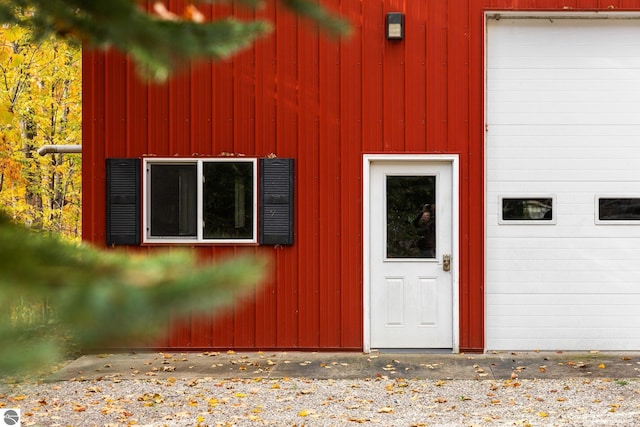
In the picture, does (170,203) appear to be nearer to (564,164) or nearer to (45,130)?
(564,164)

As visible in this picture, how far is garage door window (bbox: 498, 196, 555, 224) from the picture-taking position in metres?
9.50

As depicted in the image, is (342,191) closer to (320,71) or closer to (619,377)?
(320,71)

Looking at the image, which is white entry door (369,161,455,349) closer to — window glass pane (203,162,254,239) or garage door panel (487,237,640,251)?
garage door panel (487,237,640,251)

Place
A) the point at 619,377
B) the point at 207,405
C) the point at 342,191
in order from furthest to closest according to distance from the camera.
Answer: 1. the point at 342,191
2. the point at 619,377
3. the point at 207,405

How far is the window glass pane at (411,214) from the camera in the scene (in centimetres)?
944

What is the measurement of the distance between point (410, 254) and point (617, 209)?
2.45 meters

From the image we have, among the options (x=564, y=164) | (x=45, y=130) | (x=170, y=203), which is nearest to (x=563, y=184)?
(x=564, y=164)

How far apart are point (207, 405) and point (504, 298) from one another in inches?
159

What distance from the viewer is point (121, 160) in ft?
31.1

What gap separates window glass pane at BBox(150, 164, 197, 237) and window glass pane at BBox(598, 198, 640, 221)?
4.74m

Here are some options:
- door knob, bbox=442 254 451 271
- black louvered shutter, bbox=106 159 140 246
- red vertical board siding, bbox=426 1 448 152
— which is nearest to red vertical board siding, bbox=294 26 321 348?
red vertical board siding, bbox=426 1 448 152

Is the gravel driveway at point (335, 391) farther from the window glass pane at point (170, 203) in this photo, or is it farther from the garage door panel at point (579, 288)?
the window glass pane at point (170, 203)

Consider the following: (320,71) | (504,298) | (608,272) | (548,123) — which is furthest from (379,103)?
(608,272)

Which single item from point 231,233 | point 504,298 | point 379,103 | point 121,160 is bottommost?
point 504,298
